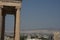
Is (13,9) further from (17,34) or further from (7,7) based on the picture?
(17,34)

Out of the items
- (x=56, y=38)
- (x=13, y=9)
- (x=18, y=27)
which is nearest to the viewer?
(x=18, y=27)

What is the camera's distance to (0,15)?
5725 cm

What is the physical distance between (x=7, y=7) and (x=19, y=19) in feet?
11.7

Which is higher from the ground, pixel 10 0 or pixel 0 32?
pixel 10 0

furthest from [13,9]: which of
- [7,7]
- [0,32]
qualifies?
[0,32]

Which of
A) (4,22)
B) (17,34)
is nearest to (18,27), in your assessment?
(17,34)

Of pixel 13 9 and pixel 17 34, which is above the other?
pixel 13 9

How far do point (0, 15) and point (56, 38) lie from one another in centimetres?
1133

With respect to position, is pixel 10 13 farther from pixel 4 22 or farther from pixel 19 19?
pixel 19 19

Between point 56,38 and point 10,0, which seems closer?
point 10,0

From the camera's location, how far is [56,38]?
62.6 metres

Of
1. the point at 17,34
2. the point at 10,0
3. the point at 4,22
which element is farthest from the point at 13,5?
the point at 4,22

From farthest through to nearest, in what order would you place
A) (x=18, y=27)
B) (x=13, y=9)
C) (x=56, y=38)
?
(x=56, y=38)
(x=13, y=9)
(x=18, y=27)

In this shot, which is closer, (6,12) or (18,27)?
(18,27)
